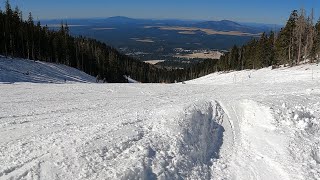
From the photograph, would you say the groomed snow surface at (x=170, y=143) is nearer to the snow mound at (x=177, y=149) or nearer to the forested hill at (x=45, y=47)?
the snow mound at (x=177, y=149)

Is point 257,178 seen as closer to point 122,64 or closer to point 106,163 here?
point 106,163

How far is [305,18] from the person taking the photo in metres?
68.5

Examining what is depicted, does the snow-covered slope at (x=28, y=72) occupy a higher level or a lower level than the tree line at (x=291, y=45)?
lower

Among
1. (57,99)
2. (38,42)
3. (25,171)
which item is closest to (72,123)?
(25,171)

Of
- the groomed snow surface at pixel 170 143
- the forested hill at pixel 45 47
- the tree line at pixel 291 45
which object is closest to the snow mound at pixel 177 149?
the groomed snow surface at pixel 170 143

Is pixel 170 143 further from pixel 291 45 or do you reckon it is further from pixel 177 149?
pixel 291 45

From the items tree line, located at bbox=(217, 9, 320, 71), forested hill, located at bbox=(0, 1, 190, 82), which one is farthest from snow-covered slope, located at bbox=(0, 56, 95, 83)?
tree line, located at bbox=(217, 9, 320, 71)

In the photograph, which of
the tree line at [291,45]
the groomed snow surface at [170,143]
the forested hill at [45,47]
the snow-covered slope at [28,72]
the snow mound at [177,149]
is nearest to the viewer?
the groomed snow surface at [170,143]

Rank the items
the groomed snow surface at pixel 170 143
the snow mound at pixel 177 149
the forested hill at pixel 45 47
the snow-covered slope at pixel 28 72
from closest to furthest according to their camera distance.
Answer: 1. the groomed snow surface at pixel 170 143
2. the snow mound at pixel 177 149
3. the snow-covered slope at pixel 28 72
4. the forested hill at pixel 45 47

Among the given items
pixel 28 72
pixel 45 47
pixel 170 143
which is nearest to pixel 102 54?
pixel 45 47

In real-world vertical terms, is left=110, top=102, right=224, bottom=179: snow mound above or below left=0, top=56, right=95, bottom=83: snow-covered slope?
above

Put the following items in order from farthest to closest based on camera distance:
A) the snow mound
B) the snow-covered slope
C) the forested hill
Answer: the forested hill, the snow-covered slope, the snow mound

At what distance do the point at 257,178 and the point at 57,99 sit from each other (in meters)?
19.0

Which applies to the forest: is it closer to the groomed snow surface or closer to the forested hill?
the forested hill
